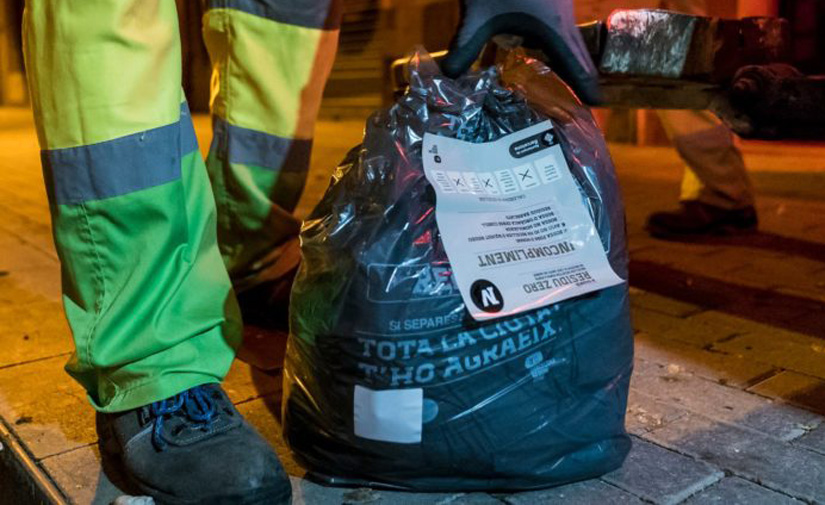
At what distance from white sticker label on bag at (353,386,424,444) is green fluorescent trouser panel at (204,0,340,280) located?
886mm

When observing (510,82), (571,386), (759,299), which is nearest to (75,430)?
(571,386)

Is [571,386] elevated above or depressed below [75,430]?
above

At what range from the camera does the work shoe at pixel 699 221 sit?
303 centimetres

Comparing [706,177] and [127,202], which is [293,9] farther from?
[706,177]

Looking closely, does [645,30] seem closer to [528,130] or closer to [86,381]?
[528,130]

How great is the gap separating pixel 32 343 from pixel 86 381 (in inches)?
28.1

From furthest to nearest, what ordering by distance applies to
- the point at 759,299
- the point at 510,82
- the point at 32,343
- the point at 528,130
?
1. the point at 759,299
2. the point at 32,343
3. the point at 510,82
4. the point at 528,130

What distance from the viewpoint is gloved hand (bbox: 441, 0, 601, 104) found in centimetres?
144

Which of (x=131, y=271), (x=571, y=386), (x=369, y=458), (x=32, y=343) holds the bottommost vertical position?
(x=32, y=343)

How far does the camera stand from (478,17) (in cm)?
144

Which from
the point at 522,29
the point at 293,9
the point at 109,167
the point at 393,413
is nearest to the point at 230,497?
the point at 393,413

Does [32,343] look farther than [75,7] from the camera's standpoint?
Yes

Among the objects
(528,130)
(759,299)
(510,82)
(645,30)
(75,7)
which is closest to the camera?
(75,7)

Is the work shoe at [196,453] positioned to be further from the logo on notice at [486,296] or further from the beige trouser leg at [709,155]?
the beige trouser leg at [709,155]
